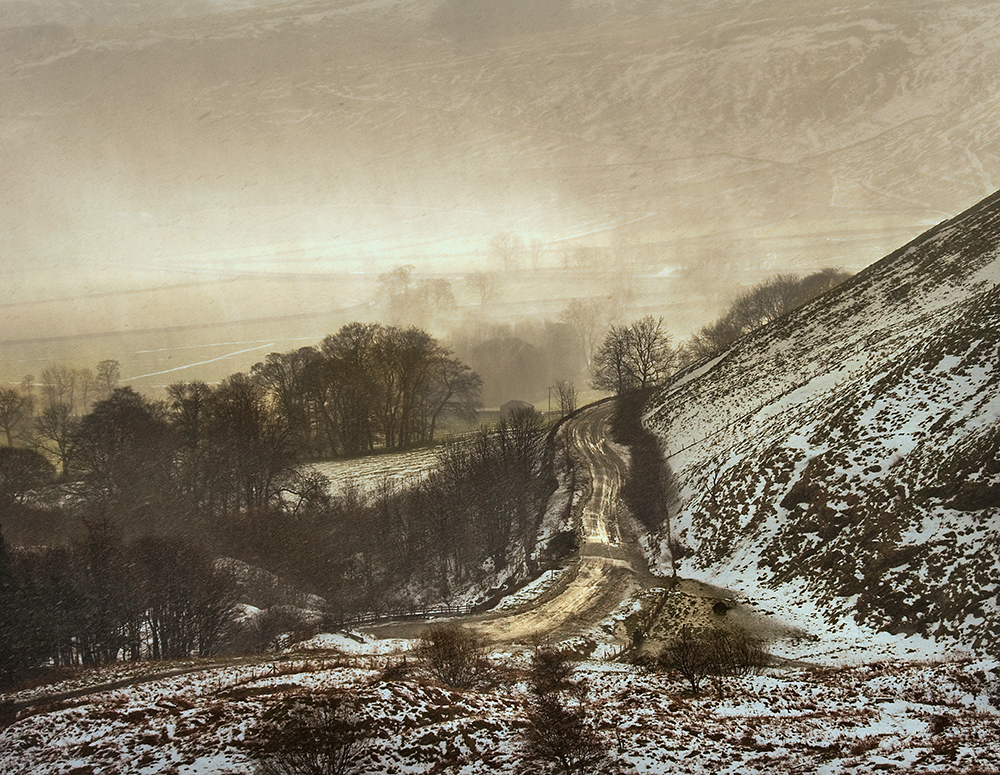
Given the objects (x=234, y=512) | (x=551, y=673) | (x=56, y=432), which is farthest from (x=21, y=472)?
(x=551, y=673)

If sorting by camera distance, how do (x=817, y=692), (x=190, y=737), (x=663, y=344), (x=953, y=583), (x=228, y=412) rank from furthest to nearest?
(x=663, y=344)
(x=228, y=412)
(x=953, y=583)
(x=817, y=692)
(x=190, y=737)

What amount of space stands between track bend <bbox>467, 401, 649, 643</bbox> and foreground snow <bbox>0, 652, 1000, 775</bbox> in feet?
24.9

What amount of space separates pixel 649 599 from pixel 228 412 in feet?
117

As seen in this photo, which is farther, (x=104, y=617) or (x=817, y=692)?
(x=104, y=617)

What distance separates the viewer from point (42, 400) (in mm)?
54531

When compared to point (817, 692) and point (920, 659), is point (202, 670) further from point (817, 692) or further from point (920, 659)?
point (920, 659)

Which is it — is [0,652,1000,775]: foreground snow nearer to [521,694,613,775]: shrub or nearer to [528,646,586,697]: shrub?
[521,694,613,775]: shrub

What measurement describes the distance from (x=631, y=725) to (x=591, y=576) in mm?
15119

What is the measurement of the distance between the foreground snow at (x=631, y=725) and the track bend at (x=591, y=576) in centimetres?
760

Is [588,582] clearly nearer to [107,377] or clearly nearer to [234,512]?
[234,512]

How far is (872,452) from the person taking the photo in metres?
25.0

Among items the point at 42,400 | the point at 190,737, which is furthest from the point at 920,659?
the point at 42,400

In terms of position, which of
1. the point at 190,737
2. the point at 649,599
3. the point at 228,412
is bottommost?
the point at 649,599

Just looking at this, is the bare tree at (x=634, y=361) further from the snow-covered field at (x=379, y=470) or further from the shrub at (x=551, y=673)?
the shrub at (x=551, y=673)
